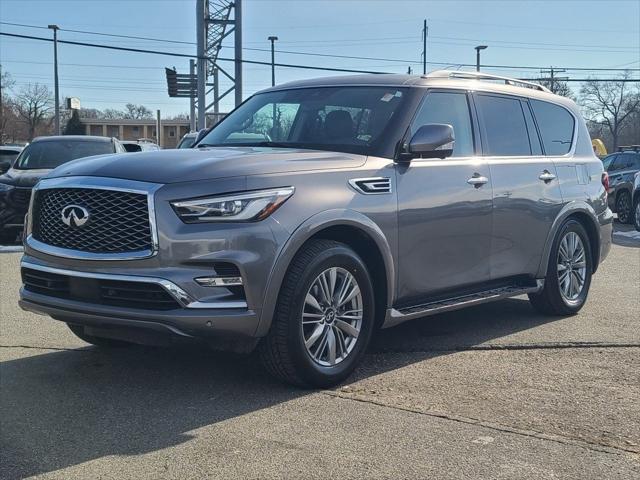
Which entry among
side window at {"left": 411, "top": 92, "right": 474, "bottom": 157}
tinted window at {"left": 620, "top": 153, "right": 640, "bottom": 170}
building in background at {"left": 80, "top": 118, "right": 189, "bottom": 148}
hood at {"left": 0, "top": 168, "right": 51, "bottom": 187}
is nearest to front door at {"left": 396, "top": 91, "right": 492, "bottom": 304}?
side window at {"left": 411, "top": 92, "right": 474, "bottom": 157}

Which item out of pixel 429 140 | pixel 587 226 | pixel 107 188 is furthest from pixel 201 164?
pixel 587 226

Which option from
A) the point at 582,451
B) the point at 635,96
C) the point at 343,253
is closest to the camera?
the point at 582,451

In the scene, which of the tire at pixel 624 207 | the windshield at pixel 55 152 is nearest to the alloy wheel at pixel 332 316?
the windshield at pixel 55 152

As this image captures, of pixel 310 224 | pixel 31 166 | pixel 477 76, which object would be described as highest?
pixel 477 76

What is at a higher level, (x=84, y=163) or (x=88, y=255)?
(x=84, y=163)

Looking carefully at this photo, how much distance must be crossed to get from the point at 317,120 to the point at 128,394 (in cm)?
232

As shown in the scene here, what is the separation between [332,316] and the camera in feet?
14.3

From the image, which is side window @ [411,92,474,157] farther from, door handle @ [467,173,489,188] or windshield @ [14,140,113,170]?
windshield @ [14,140,113,170]

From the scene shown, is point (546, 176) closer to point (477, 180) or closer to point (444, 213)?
point (477, 180)

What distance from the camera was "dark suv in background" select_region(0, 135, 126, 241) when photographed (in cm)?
1073

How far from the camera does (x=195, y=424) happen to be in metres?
3.79

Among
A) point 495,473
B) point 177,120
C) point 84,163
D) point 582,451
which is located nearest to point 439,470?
point 495,473

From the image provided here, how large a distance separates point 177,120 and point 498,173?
325ft

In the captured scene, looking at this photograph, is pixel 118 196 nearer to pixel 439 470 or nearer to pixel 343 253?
pixel 343 253
